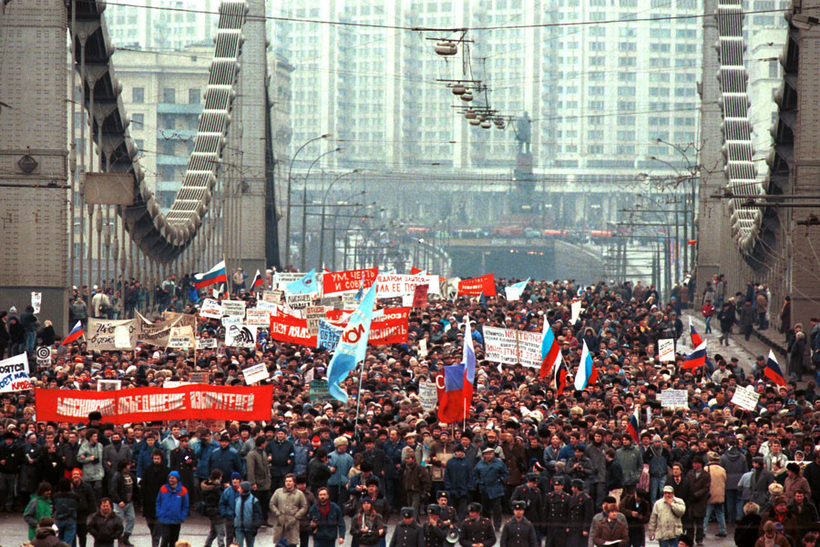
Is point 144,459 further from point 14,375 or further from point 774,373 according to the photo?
point 774,373

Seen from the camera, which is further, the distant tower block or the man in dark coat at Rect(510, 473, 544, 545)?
the distant tower block

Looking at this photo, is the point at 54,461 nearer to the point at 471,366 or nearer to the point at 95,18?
the point at 471,366

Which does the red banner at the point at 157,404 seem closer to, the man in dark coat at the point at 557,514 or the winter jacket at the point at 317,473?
the winter jacket at the point at 317,473

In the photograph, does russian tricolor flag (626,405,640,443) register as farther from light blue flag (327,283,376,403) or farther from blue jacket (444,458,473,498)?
light blue flag (327,283,376,403)

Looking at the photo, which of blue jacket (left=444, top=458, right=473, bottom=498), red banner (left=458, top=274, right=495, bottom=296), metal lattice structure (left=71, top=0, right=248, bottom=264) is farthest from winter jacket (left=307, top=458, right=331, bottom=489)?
metal lattice structure (left=71, top=0, right=248, bottom=264)

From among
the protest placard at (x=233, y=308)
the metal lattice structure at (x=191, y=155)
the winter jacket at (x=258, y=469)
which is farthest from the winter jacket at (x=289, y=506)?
the metal lattice structure at (x=191, y=155)

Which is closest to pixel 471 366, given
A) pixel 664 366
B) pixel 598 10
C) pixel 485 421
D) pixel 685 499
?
pixel 485 421

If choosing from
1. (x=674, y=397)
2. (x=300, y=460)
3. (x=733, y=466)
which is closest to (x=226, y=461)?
(x=300, y=460)
